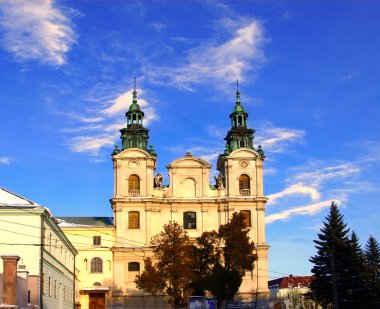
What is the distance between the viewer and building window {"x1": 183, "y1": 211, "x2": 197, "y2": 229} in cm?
6850

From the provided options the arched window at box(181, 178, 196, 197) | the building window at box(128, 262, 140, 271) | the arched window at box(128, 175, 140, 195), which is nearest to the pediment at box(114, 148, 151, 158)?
the arched window at box(128, 175, 140, 195)

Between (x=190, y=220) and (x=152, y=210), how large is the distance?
456cm

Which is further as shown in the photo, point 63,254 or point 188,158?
point 188,158

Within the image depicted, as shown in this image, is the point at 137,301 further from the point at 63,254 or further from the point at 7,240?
the point at 7,240

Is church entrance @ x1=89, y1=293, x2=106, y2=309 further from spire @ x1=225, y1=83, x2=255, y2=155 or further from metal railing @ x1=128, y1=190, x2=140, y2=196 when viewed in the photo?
spire @ x1=225, y1=83, x2=255, y2=155

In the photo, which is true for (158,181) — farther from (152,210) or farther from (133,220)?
(133,220)

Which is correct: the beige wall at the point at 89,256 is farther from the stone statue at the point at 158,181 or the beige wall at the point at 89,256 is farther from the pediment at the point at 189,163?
the pediment at the point at 189,163

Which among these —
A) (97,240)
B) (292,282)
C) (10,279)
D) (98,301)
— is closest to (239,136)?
(97,240)

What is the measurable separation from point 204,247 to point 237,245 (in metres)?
3.19

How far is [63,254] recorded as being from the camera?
5169cm

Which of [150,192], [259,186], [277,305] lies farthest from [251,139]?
[277,305]

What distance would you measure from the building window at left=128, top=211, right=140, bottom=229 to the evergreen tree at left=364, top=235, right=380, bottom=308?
24484 millimetres

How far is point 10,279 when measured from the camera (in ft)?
92.6

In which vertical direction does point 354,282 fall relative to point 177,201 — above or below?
below
